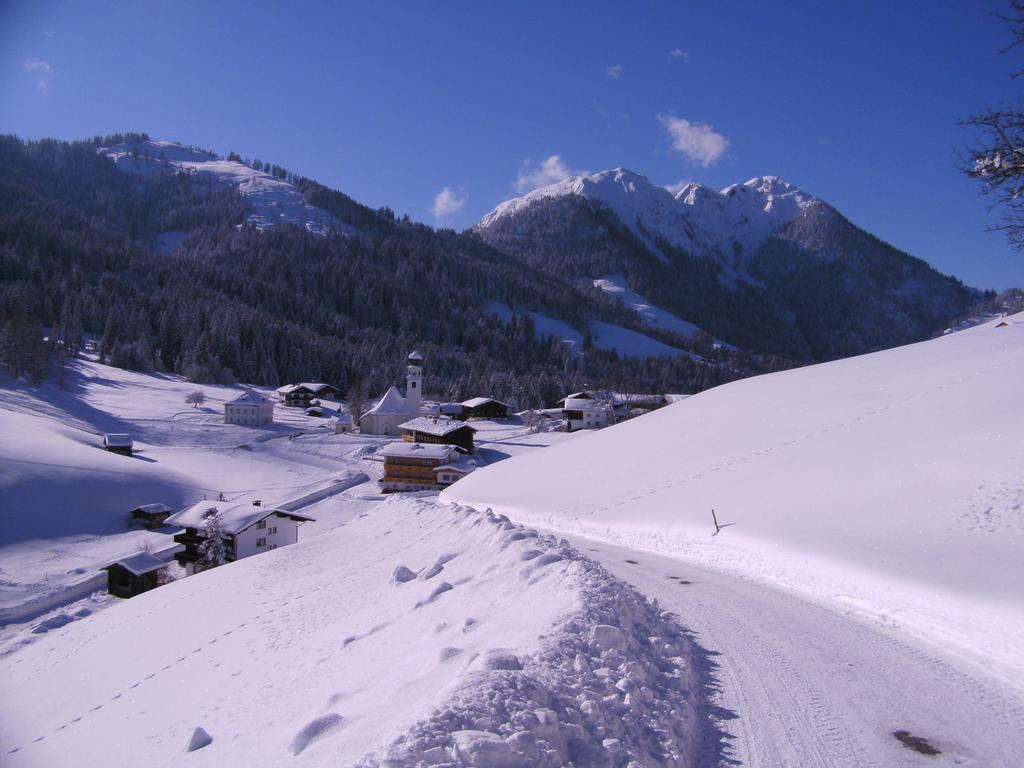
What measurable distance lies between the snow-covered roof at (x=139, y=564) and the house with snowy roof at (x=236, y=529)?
1957 millimetres

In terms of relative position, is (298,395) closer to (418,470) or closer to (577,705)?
(418,470)

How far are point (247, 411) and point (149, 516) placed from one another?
128 feet

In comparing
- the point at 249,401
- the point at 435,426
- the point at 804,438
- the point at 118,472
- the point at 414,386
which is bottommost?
the point at 118,472

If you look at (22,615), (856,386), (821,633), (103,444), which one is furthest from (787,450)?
(103,444)

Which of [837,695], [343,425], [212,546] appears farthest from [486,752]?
[343,425]

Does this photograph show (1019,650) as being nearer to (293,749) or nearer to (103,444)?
(293,749)

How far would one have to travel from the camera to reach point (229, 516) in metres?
30.6

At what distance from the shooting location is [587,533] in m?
19.5

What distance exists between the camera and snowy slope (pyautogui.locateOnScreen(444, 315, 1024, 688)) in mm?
9727

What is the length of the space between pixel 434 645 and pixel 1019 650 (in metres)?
7.55

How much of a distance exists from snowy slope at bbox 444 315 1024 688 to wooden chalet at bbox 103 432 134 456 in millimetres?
41637

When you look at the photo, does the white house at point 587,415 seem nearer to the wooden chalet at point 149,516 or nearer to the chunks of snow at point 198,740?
the wooden chalet at point 149,516

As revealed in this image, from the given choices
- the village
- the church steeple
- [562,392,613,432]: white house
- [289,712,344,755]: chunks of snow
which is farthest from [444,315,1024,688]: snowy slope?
the church steeple

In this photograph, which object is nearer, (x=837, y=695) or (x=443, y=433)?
(x=837, y=695)
